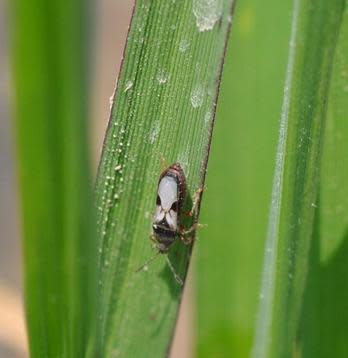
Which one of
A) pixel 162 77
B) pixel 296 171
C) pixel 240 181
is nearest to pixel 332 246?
pixel 240 181

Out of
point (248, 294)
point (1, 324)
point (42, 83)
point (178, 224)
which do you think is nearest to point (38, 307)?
point (42, 83)

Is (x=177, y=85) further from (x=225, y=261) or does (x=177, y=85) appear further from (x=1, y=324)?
(x=1, y=324)

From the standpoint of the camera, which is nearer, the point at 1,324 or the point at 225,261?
the point at 225,261

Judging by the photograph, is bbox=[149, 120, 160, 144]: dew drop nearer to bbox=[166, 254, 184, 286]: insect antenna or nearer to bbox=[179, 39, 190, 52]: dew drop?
bbox=[179, 39, 190, 52]: dew drop

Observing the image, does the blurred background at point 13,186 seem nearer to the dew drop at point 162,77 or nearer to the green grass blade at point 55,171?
the dew drop at point 162,77

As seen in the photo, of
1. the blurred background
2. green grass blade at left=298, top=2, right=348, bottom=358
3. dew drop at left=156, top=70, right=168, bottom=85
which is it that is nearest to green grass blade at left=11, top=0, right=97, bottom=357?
dew drop at left=156, top=70, right=168, bottom=85

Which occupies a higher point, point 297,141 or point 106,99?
point 106,99

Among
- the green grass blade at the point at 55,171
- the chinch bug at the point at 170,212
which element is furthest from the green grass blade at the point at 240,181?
the green grass blade at the point at 55,171

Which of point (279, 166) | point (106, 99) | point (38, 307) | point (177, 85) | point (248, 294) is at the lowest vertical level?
point (38, 307)
